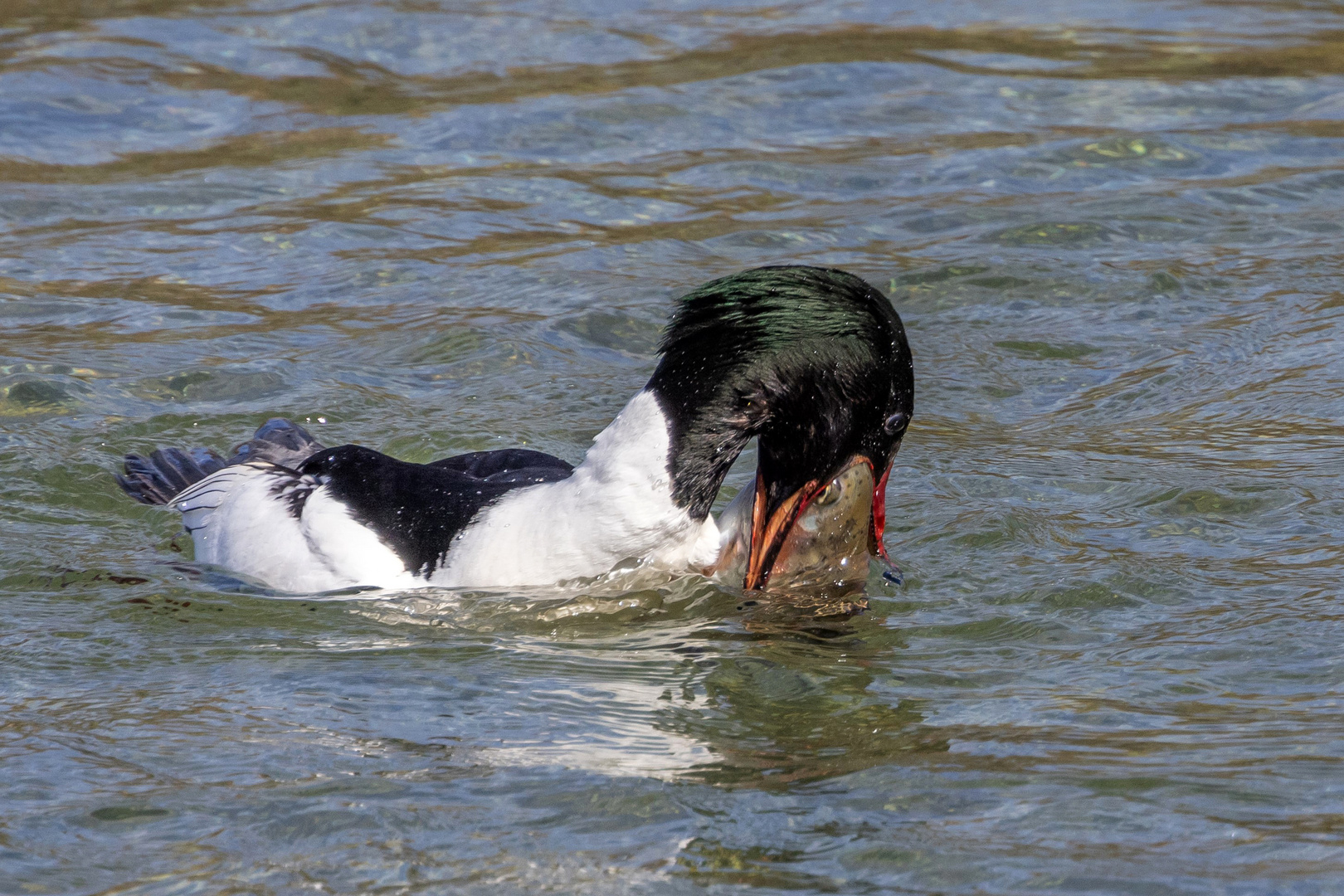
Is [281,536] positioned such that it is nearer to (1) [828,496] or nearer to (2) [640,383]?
(1) [828,496]

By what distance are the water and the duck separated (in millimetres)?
196

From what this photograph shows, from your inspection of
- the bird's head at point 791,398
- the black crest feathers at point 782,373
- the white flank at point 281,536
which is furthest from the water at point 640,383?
the black crest feathers at point 782,373

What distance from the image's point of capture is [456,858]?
4066mm

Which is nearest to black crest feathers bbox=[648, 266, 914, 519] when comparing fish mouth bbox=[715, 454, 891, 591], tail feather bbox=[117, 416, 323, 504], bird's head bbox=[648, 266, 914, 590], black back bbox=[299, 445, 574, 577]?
bird's head bbox=[648, 266, 914, 590]

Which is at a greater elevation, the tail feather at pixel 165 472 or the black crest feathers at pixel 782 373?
the black crest feathers at pixel 782 373

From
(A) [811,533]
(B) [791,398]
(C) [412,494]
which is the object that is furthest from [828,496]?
(C) [412,494]

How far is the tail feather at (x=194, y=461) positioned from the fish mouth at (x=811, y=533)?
211 cm

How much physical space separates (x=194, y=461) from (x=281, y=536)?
1231 millimetres

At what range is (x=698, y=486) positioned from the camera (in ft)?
17.7

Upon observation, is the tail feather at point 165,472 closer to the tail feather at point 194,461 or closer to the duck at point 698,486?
the tail feather at point 194,461

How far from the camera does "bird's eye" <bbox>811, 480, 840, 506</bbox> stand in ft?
18.0

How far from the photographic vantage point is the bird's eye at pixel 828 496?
5484mm

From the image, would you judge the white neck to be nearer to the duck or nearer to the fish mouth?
the duck

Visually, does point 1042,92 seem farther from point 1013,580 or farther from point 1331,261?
point 1013,580
